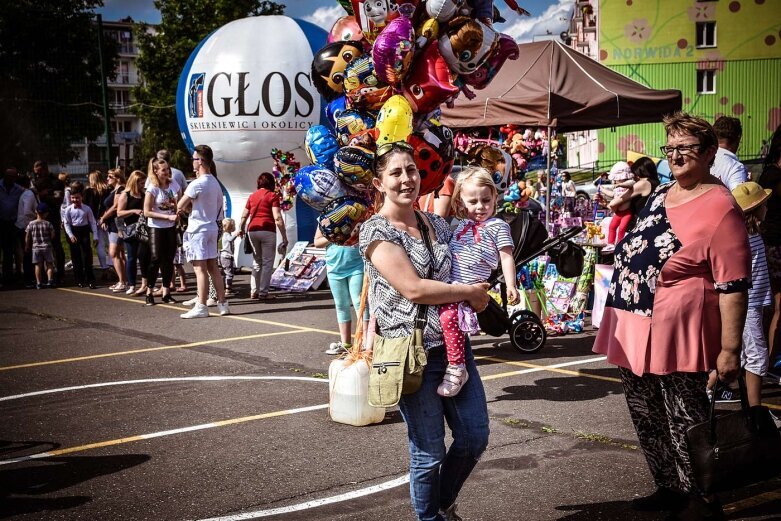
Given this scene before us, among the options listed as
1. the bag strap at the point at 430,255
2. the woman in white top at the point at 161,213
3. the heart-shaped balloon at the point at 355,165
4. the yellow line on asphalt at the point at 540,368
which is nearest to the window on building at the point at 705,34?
the woman in white top at the point at 161,213

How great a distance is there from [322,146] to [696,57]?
44.3 meters

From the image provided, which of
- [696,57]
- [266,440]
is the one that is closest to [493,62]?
[266,440]

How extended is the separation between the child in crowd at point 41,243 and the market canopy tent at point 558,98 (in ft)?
25.2

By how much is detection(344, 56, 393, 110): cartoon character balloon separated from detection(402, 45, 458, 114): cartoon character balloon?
6.1 inches

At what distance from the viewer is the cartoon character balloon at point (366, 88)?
5.85m

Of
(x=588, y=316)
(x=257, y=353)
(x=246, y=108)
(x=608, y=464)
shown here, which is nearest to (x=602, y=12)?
(x=246, y=108)

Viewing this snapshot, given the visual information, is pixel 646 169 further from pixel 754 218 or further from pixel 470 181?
pixel 470 181

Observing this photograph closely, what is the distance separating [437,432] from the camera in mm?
3812

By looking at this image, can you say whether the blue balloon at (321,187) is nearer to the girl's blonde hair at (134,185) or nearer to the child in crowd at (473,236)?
the child in crowd at (473,236)

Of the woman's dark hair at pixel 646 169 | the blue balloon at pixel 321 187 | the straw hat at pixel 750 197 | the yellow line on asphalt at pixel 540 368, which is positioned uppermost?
the woman's dark hair at pixel 646 169

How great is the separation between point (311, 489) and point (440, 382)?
5.14ft

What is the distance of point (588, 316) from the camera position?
1155 centimetres

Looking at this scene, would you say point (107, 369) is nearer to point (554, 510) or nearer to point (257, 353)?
point (257, 353)

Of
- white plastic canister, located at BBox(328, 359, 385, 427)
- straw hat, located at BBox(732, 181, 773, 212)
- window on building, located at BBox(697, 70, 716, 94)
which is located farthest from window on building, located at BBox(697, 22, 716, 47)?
white plastic canister, located at BBox(328, 359, 385, 427)
